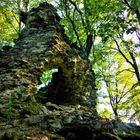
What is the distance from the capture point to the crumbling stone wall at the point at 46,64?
27.6 feet

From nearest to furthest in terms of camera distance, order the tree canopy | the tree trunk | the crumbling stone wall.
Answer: the tree trunk < the crumbling stone wall < the tree canopy

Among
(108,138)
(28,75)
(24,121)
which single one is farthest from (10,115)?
(108,138)

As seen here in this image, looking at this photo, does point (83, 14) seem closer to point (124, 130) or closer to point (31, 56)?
point (31, 56)

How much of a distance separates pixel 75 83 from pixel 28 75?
87.4 inches

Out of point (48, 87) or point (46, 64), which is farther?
point (48, 87)

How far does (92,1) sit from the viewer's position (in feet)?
54.5

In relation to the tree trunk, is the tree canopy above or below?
above

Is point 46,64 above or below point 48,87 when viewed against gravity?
above

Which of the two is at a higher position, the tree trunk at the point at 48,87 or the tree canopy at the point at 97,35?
the tree canopy at the point at 97,35

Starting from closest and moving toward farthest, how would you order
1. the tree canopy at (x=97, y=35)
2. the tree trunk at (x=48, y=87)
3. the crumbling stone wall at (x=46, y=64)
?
the tree trunk at (x=48, y=87)
the crumbling stone wall at (x=46, y=64)
the tree canopy at (x=97, y=35)

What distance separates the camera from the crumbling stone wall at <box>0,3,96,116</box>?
8.42 m

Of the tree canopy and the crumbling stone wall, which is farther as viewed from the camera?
the tree canopy

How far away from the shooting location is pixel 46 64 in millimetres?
9625

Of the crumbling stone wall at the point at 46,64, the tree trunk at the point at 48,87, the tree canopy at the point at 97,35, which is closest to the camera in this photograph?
the tree trunk at the point at 48,87
